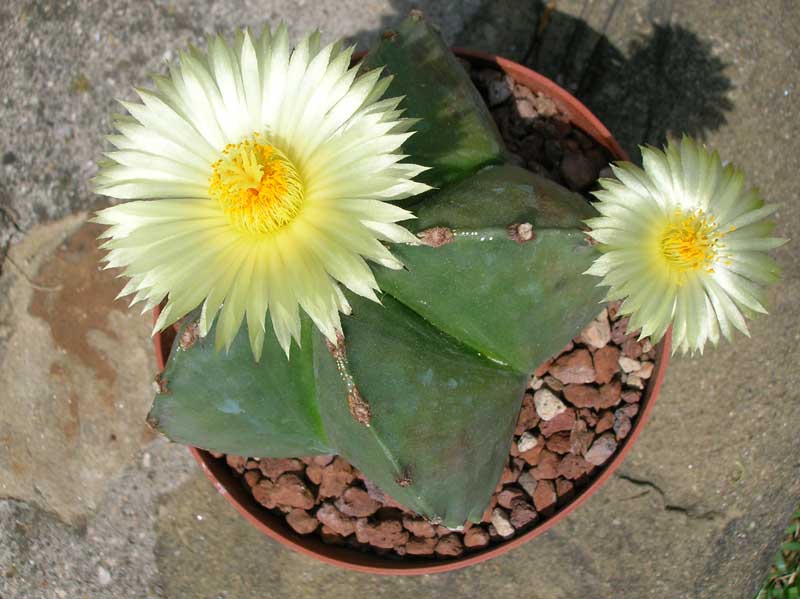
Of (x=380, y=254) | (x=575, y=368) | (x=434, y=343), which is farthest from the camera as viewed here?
(x=575, y=368)

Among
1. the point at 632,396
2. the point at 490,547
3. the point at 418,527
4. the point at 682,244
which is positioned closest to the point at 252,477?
the point at 418,527

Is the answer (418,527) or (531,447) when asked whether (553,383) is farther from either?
(418,527)

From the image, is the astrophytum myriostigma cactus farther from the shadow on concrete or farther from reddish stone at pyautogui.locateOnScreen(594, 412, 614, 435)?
the shadow on concrete

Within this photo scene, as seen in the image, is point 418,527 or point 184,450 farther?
point 184,450

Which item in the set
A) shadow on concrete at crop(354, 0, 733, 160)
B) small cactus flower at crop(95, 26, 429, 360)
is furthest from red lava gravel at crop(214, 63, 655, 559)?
small cactus flower at crop(95, 26, 429, 360)

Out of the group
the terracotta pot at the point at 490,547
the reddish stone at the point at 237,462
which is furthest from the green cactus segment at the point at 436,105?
the reddish stone at the point at 237,462

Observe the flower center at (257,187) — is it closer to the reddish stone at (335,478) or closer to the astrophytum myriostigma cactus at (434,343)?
the astrophytum myriostigma cactus at (434,343)
